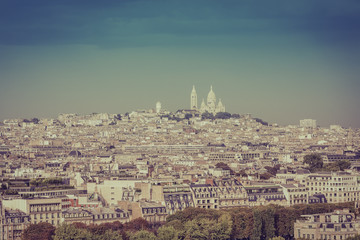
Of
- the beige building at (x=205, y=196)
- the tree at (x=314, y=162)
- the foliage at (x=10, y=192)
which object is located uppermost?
the tree at (x=314, y=162)

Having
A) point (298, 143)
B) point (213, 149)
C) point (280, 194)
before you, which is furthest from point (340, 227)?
point (298, 143)

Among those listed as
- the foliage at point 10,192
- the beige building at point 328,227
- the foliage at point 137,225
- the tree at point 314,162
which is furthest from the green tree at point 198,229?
the tree at point 314,162

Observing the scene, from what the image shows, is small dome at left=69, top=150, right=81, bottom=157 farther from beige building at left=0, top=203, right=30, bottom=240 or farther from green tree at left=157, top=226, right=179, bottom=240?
green tree at left=157, top=226, right=179, bottom=240

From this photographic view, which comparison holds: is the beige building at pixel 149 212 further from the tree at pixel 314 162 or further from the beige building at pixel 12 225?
the tree at pixel 314 162

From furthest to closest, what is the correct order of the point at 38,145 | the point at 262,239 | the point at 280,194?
the point at 38,145, the point at 280,194, the point at 262,239

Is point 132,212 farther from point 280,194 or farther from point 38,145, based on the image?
point 38,145

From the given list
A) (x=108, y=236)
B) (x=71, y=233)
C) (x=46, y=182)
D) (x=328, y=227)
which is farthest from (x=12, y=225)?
(x=46, y=182)

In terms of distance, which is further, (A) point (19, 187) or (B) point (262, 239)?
(A) point (19, 187)
